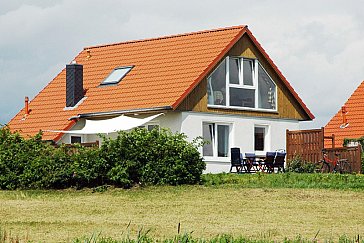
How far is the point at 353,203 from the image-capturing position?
23.4m

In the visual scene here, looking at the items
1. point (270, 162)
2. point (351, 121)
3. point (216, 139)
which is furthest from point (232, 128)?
point (351, 121)

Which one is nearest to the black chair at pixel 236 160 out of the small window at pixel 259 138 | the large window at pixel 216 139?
the large window at pixel 216 139

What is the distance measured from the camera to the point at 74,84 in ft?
138

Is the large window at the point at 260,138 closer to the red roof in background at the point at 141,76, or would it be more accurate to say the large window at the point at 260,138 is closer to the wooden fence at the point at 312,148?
the wooden fence at the point at 312,148

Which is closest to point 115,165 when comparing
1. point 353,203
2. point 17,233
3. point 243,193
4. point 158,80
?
point 243,193

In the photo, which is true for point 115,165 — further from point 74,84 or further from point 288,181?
point 74,84

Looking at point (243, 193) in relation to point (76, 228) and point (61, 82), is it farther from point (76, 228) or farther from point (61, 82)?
point (61, 82)

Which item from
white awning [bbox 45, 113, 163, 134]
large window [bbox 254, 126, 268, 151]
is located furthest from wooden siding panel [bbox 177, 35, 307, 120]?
white awning [bbox 45, 113, 163, 134]

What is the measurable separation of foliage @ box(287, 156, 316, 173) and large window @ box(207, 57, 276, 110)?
3722 millimetres

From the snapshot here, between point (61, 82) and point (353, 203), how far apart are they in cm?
2387

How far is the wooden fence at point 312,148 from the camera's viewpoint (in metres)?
36.8

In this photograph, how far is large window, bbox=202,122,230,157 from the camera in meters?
38.7

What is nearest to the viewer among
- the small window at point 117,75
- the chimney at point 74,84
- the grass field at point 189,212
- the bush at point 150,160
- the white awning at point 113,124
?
the grass field at point 189,212

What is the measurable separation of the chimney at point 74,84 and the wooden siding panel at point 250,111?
6.16 meters
